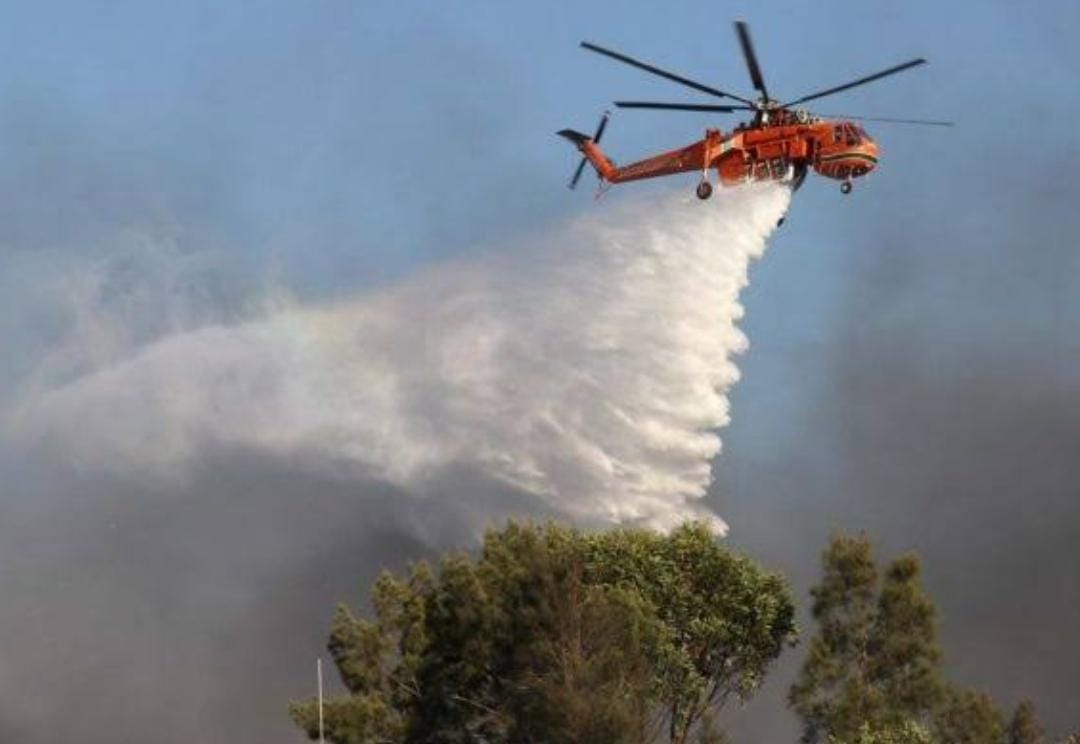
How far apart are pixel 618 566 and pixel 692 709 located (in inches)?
336

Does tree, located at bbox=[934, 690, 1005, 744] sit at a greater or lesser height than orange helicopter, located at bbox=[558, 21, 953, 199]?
lesser

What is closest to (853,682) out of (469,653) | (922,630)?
(922,630)

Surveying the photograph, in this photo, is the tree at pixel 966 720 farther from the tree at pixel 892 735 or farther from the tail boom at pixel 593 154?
the tail boom at pixel 593 154

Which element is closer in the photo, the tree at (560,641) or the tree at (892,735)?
the tree at (560,641)

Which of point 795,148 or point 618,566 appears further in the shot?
point 618,566

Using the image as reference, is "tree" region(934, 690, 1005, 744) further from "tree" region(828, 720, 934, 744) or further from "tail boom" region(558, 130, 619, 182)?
"tail boom" region(558, 130, 619, 182)

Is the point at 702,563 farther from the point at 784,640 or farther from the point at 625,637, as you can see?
the point at 625,637

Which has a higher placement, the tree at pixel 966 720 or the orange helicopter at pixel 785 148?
A: the orange helicopter at pixel 785 148

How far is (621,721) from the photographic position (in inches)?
3504

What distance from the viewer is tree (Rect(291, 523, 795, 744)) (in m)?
92.8

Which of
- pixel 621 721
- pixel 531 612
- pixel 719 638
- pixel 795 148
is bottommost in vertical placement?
pixel 621 721

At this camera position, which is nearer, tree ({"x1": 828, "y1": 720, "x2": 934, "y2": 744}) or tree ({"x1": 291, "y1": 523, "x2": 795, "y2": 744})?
tree ({"x1": 291, "y1": 523, "x2": 795, "y2": 744})

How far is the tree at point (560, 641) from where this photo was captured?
9281cm

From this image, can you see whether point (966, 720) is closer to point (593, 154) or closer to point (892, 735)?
point (892, 735)
